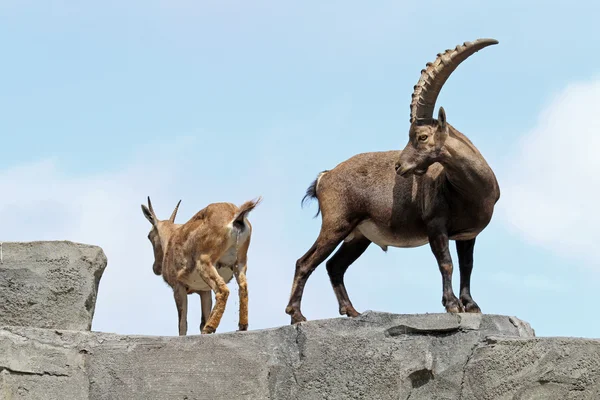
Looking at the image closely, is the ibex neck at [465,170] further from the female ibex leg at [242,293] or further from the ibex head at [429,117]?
the female ibex leg at [242,293]

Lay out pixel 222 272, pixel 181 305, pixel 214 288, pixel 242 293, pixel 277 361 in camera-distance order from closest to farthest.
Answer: pixel 277 361 < pixel 242 293 < pixel 214 288 < pixel 222 272 < pixel 181 305

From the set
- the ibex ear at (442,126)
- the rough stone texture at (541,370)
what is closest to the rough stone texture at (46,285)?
the ibex ear at (442,126)

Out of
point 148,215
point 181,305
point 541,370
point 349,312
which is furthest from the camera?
point 148,215

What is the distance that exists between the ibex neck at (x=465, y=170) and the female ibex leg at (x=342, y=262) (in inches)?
54.8

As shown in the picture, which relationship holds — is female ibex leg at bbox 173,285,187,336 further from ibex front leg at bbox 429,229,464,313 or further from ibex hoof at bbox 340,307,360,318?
ibex front leg at bbox 429,229,464,313

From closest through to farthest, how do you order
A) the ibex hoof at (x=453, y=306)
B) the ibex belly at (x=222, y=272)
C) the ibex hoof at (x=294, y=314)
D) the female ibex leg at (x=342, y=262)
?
Answer: 1. the ibex hoof at (x=453, y=306)
2. the ibex hoof at (x=294, y=314)
3. the female ibex leg at (x=342, y=262)
4. the ibex belly at (x=222, y=272)

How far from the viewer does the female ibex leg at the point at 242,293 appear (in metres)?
11.5

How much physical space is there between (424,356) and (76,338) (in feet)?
9.99

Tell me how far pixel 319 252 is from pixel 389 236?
2.23 feet

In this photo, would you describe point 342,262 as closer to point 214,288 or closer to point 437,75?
point 214,288

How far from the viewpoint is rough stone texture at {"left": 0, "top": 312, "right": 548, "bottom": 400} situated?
9703mm

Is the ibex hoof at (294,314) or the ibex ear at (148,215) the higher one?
the ibex ear at (148,215)

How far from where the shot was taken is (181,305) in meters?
12.4

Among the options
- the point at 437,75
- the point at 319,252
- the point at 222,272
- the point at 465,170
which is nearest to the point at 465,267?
the point at 465,170
